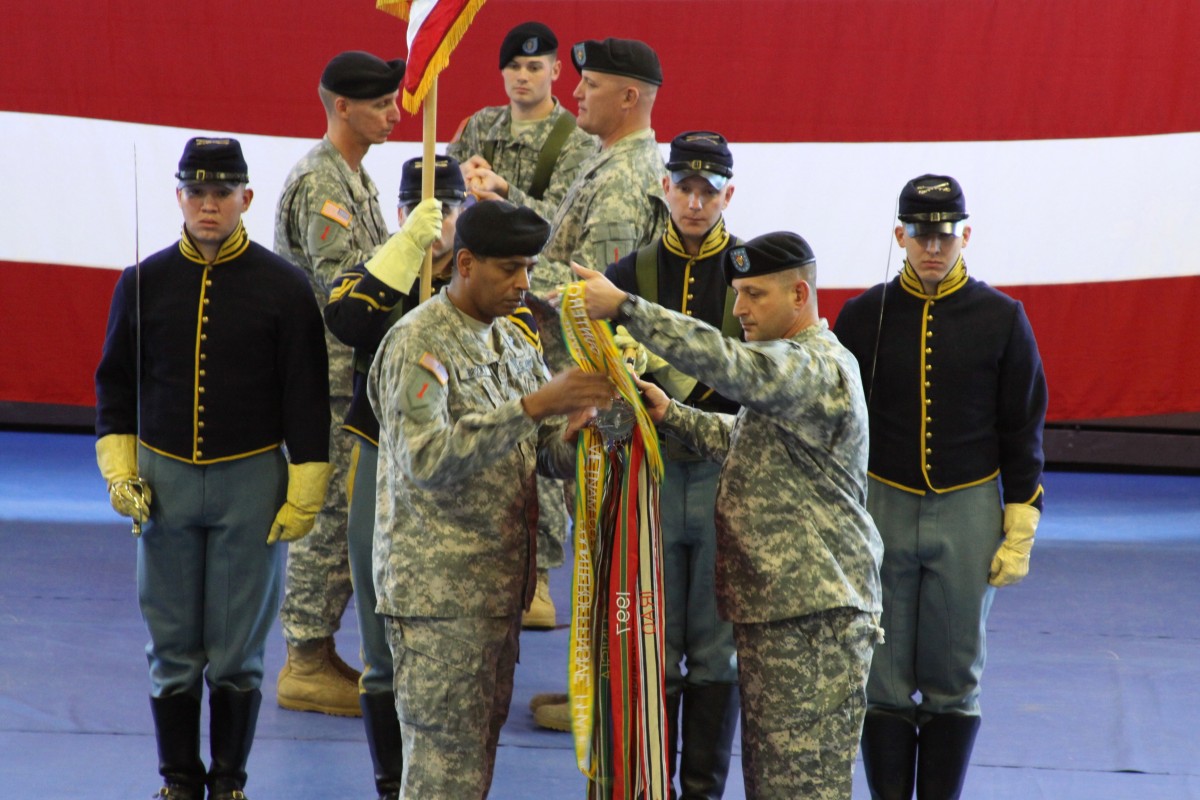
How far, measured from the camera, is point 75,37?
7520 mm

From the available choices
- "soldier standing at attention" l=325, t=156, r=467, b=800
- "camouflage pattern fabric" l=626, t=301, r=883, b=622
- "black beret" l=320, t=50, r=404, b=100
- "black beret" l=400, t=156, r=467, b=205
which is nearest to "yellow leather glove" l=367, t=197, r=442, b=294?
"soldier standing at attention" l=325, t=156, r=467, b=800

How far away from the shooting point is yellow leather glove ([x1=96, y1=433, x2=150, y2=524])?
12.4 feet

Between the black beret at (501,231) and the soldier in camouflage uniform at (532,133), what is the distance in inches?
79.3

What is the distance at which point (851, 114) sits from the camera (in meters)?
7.40

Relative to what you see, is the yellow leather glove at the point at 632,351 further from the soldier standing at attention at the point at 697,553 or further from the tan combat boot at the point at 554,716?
the tan combat boot at the point at 554,716

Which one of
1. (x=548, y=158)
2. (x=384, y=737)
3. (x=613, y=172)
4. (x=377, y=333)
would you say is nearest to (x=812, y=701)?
(x=384, y=737)

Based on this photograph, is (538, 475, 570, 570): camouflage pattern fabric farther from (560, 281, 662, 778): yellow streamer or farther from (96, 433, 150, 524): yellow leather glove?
(560, 281, 662, 778): yellow streamer

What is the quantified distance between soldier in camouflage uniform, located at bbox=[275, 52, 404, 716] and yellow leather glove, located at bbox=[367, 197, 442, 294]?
Result: 2.58 feet

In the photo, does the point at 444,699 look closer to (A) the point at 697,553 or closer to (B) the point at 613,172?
(A) the point at 697,553

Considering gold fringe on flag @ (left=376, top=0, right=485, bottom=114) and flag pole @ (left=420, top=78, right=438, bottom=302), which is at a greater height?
gold fringe on flag @ (left=376, top=0, right=485, bottom=114)

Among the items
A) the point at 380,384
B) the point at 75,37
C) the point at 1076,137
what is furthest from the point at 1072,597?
the point at 75,37

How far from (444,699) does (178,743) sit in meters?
1.07

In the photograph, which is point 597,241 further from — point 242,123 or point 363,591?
point 242,123

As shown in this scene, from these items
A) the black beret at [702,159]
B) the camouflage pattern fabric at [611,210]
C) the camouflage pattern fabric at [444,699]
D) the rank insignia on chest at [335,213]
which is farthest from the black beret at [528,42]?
the camouflage pattern fabric at [444,699]
